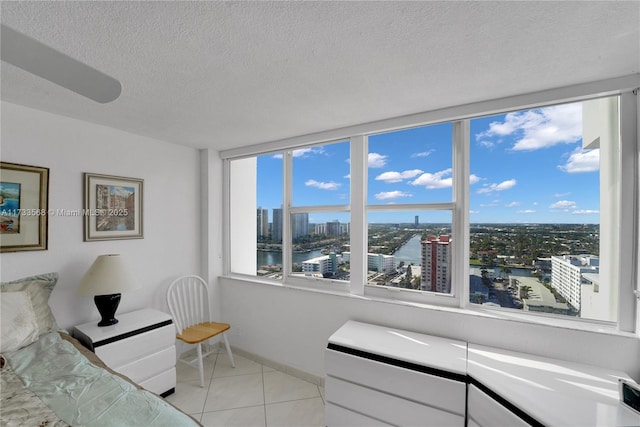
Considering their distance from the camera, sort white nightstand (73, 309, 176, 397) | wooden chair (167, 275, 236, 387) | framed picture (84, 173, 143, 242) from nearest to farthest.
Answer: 1. white nightstand (73, 309, 176, 397)
2. framed picture (84, 173, 143, 242)
3. wooden chair (167, 275, 236, 387)

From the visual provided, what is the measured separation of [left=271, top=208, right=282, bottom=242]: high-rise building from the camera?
312 centimetres

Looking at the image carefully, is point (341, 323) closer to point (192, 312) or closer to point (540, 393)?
point (540, 393)

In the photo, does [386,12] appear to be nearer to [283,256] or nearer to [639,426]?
[639,426]

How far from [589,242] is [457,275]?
2.80 ft

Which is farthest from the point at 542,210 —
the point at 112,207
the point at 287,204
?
the point at 112,207

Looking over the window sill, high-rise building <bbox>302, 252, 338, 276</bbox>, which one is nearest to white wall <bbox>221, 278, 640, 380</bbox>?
the window sill

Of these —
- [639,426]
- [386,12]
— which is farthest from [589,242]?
[386,12]

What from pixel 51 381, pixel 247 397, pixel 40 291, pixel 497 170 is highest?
pixel 497 170

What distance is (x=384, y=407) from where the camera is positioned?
5.94ft

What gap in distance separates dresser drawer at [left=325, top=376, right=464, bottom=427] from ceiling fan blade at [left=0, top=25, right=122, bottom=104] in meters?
2.13

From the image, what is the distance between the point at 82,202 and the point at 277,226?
1777 mm

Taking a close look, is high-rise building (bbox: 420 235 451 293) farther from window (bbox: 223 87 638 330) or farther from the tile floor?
the tile floor

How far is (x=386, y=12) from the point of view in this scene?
1.12 m

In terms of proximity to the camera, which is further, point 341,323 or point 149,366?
point 341,323
